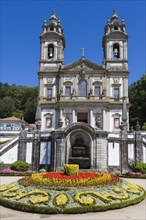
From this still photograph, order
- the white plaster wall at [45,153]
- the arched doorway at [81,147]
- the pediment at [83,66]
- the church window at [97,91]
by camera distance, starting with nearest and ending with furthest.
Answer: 1. the arched doorway at [81,147]
2. the white plaster wall at [45,153]
3. the church window at [97,91]
4. the pediment at [83,66]

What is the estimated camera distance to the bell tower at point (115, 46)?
38688mm

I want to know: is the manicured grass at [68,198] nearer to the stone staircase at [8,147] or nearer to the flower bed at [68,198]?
the flower bed at [68,198]

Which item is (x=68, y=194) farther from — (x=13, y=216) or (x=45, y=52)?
(x=45, y=52)

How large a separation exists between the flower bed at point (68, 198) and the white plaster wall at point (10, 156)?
46.0ft

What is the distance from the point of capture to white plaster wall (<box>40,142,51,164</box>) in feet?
83.1

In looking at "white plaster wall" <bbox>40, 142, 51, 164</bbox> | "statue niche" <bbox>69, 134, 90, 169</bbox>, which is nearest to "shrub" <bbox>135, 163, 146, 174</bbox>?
"statue niche" <bbox>69, 134, 90, 169</bbox>

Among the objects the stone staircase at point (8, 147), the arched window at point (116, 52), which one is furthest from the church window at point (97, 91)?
the stone staircase at point (8, 147)

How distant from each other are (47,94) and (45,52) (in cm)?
700

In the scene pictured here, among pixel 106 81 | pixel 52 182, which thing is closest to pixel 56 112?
pixel 106 81

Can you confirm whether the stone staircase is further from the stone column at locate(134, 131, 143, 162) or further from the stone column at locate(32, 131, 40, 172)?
the stone column at locate(134, 131, 143, 162)

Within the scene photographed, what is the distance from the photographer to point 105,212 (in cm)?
993

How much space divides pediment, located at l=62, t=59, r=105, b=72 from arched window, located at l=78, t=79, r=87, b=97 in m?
1.72

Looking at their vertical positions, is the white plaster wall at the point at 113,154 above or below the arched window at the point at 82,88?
below

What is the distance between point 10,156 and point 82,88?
1618cm
